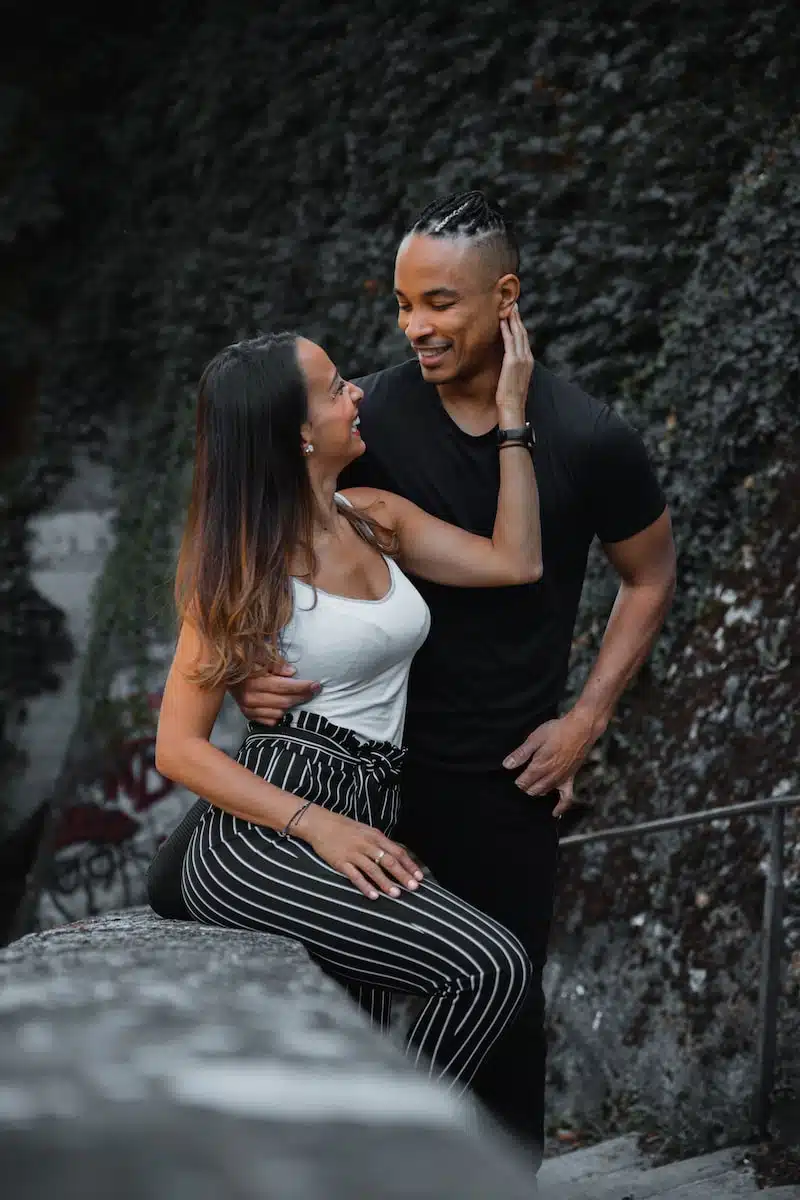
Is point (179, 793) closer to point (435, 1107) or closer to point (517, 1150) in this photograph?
point (517, 1150)

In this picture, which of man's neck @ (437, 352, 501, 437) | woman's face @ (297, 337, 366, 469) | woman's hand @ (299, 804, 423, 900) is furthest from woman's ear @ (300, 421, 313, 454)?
woman's hand @ (299, 804, 423, 900)

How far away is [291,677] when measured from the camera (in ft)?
7.18

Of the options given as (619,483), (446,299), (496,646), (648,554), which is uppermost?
(446,299)

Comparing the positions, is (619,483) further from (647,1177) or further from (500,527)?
(647,1177)

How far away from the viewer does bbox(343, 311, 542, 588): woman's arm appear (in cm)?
249

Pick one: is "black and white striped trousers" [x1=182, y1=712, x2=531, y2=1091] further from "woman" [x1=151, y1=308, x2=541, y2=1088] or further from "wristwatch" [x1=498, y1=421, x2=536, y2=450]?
"wristwatch" [x1=498, y1=421, x2=536, y2=450]

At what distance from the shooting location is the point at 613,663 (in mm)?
2797

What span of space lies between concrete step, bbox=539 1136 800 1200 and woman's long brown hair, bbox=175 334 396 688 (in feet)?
4.49

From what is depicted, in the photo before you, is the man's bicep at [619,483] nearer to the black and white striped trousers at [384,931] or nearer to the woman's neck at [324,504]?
the woman's neck at [324,504]

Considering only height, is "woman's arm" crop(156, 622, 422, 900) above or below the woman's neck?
below

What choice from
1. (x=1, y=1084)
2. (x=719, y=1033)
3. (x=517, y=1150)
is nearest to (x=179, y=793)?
(x=719, y=1033)

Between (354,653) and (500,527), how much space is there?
44 cm

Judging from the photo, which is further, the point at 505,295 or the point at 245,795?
the point at 505,295

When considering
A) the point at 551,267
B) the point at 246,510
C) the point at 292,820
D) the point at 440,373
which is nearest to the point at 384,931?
the point at 292,820
